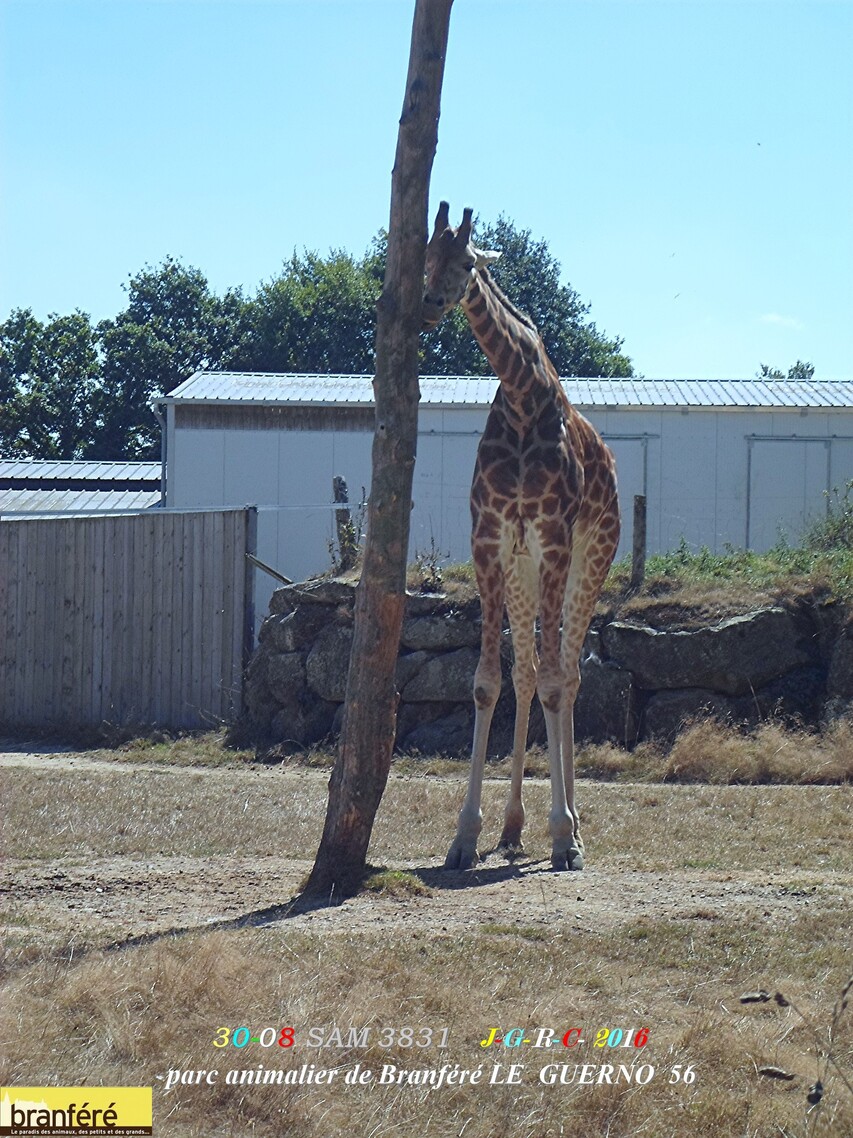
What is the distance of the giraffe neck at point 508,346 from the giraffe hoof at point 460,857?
9.02 feet

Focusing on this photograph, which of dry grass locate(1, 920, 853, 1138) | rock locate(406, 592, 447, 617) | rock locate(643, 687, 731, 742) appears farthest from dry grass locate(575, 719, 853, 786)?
dry grass locate(1, 920, 853, 1138)

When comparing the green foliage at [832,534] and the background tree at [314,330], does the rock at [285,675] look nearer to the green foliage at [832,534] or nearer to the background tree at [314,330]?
the green foliage at [832,534]

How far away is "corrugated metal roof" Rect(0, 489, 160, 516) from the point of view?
71.2ft

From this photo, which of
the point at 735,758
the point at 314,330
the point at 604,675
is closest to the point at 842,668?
the point at 735,758

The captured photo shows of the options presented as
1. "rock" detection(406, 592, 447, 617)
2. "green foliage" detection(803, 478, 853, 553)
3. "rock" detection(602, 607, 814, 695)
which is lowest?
"rock" detection(602, 607, 814, 695)

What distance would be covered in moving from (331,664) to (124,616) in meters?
2.96

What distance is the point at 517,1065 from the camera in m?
4.28

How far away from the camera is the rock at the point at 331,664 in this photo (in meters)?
13.7

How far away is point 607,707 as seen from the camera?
12.8 metres

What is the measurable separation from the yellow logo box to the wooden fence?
1094 cm

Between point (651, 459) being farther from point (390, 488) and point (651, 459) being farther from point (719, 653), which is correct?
point (390, 488)

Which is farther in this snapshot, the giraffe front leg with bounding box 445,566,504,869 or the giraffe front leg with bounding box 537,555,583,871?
the giraffe front leg with bounding box 445,566,504,869

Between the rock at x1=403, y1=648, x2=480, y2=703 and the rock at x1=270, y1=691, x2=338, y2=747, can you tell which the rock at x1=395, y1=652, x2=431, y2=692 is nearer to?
the rock at x1=403, y1=648, x2=480, y2=703

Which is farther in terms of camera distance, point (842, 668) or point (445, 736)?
point (445, 736)
